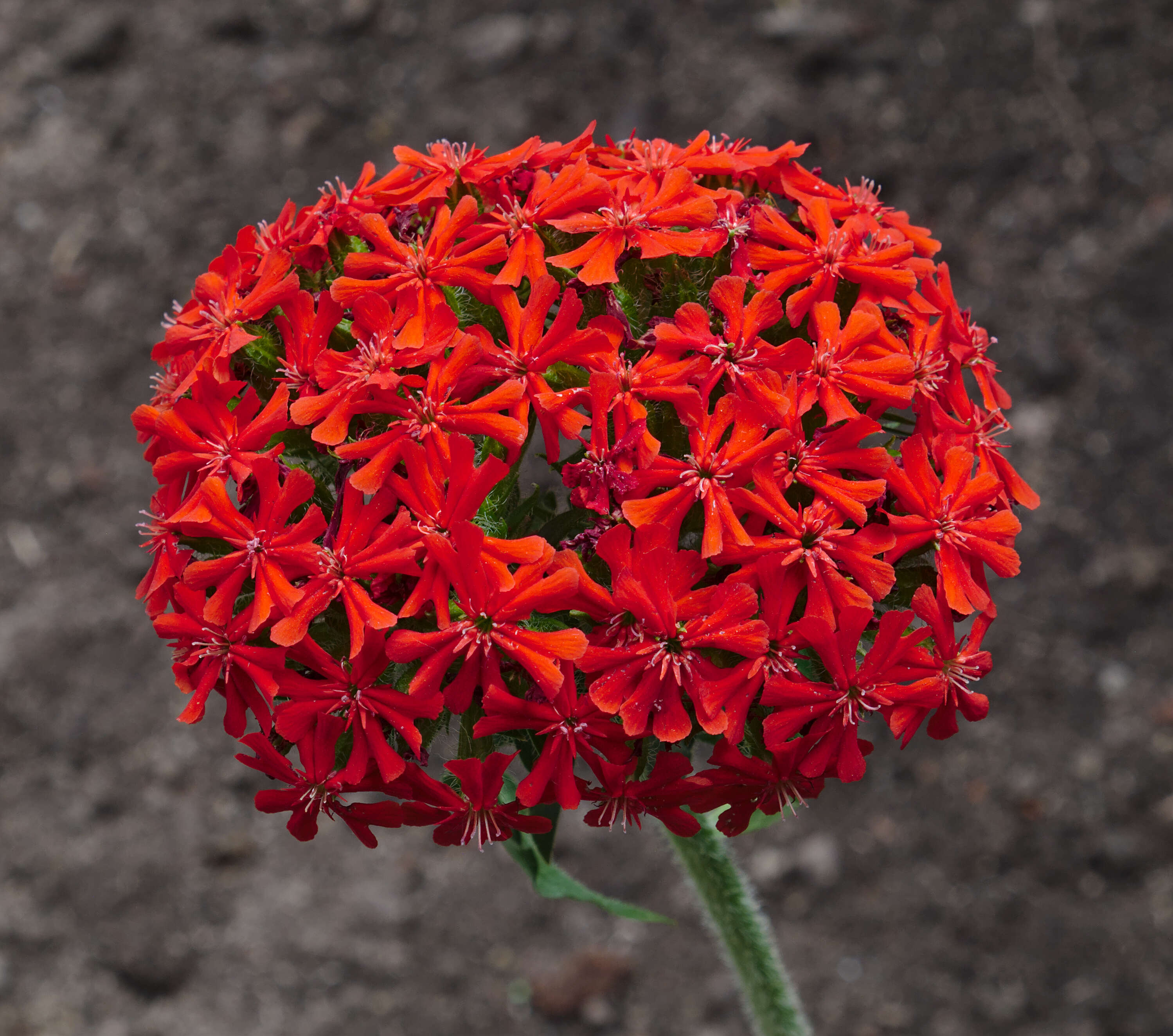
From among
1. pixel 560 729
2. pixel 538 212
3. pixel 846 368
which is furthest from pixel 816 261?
pixel 560 729

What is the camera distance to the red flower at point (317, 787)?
2.94 ft

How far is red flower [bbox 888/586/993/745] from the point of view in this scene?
893 millimetres

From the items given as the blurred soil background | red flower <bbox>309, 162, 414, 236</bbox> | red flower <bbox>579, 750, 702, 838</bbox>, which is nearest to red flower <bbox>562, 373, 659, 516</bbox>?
red flower <bbox>579, 750, 702, 838</bbox>

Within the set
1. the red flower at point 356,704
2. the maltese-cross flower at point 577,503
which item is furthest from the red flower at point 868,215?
the red flower at point 356,704

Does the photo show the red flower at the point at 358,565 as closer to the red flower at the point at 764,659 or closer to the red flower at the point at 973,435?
the red flower at the point at 764,659

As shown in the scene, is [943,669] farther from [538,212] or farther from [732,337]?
[538,212]

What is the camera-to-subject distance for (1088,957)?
7.44 feet

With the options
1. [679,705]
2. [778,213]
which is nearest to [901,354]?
[778,213]

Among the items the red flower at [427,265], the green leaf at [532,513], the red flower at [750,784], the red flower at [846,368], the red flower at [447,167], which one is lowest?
the red flower at [750,784]

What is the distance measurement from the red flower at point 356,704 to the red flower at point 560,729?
56mm

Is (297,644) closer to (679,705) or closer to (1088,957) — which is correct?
(679,705)

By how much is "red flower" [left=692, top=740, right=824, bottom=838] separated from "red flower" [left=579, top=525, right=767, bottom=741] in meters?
0.08

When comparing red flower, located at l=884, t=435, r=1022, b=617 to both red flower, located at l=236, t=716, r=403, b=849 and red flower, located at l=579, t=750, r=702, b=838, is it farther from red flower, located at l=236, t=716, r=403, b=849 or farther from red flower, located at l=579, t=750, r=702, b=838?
red flower, located at l=236, t=716, r=403, b=849

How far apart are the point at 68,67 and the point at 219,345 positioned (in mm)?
2553
